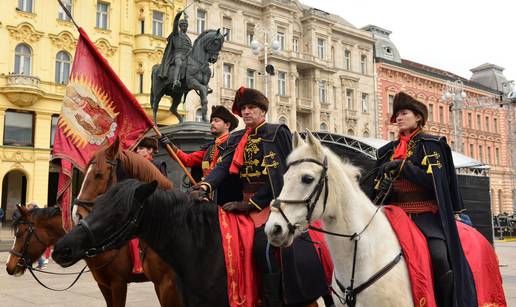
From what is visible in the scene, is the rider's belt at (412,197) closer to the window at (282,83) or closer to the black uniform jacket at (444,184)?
the black uniform jacket at (444,184)

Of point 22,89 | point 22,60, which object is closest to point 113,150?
point 22,89

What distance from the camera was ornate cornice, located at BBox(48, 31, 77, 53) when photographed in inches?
1102

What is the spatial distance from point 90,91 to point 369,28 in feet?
145

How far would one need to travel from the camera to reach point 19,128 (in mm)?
26750

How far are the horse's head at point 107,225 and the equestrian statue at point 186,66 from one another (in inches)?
368

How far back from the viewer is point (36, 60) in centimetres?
2720

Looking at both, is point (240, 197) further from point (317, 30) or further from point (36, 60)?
point (317, 30)

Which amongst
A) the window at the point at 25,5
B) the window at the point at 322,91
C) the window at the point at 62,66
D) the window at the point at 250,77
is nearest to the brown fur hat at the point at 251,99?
the window at the point at 62,66

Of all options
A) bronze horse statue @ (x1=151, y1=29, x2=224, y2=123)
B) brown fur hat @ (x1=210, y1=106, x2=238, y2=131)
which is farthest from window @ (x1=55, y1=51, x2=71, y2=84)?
brown fur hat @ (x1=210, y1=106, x2=238, y2=131)

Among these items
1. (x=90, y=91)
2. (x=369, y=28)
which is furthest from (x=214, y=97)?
(x=90, y=91)

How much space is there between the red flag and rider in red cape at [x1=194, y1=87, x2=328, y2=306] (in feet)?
4.72

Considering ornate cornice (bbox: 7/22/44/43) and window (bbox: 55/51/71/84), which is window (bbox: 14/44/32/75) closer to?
ornate cornice (bbox: 7/22/44/43)

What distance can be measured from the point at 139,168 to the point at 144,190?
42.2 inches

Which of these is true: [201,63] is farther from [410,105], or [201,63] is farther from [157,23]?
[157,23]
